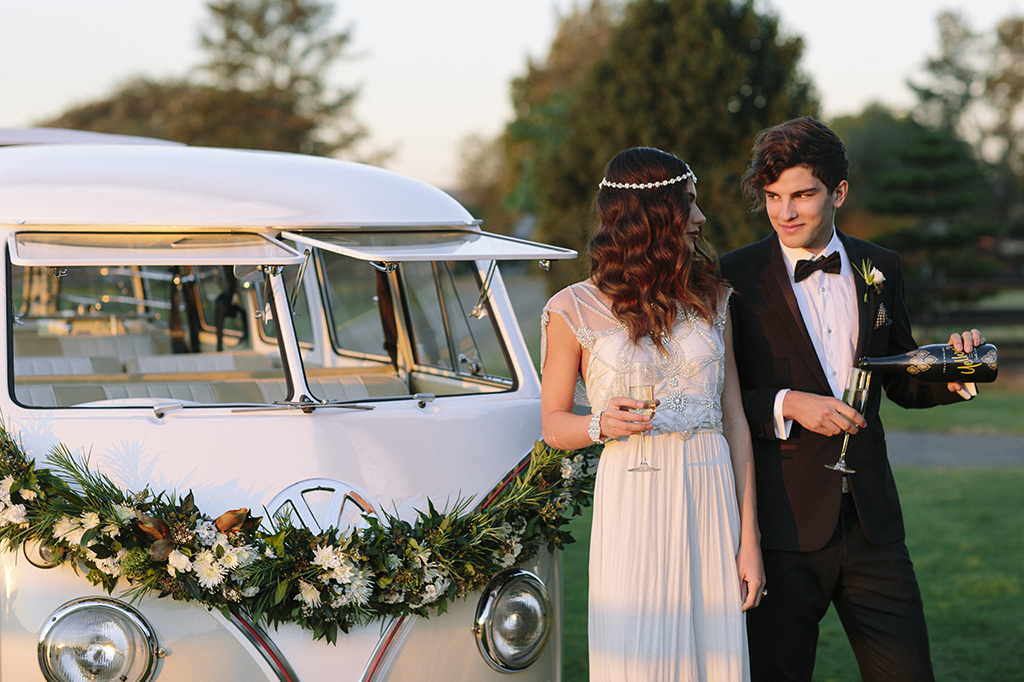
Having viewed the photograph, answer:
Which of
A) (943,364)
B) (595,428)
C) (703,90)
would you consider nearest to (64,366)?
(595,428)

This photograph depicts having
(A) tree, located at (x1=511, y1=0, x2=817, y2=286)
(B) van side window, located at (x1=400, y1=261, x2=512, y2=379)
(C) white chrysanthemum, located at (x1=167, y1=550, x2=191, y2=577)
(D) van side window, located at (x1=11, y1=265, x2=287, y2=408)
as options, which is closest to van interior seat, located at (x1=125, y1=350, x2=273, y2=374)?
(D) van side window, located at (x1=11, y1=265, x2=287, y2=408)

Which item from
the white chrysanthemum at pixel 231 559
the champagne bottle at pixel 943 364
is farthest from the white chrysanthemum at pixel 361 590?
the champagne bottle at pixel 943 364

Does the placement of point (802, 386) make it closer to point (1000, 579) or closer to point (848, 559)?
point (848, 559)

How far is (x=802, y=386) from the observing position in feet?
10.3

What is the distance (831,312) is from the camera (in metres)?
3.21

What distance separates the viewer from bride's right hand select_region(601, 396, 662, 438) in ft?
8.35

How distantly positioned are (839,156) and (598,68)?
15.0m

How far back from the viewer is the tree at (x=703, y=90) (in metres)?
15.9

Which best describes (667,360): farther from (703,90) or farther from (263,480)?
(703,90)

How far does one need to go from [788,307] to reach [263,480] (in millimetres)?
1801

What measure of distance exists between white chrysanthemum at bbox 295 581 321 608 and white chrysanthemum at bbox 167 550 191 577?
0.34 metres

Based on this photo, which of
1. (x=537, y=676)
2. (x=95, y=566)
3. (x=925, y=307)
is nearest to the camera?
(x=95, y=566)

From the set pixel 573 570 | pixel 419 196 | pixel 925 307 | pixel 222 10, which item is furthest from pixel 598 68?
pixel 222 10

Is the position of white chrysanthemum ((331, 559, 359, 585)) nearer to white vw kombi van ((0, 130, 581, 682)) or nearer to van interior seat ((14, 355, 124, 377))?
white vw kombi van ((0, 130, 581, 682))
